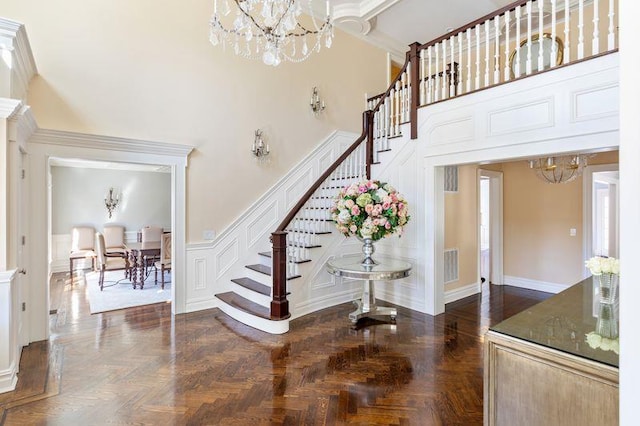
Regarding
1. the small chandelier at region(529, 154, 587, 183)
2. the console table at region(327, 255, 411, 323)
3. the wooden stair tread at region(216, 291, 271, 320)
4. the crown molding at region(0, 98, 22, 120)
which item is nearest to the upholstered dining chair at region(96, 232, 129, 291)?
the wooden stair tread at region(216, 291, 271, 320)

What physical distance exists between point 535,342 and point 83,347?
164 inches

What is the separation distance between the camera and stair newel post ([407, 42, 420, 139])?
460cm

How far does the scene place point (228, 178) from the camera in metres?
5.07

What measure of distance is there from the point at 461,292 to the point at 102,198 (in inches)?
334

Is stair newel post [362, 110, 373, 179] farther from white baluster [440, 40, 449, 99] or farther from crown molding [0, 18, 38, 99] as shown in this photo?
crown molding [0, 18, 38, 99]

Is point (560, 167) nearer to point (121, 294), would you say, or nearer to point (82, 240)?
point (121, 294)

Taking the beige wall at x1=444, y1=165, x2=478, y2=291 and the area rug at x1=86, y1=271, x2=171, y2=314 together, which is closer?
the area rug at x1=86, y1=271, x2=171, y2=314

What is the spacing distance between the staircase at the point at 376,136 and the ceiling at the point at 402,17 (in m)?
1.21

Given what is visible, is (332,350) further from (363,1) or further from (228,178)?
(363,1)

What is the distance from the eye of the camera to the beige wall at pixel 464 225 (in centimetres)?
528

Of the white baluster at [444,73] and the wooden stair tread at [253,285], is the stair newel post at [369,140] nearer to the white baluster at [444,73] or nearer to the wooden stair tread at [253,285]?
the white baluster at [444,73]

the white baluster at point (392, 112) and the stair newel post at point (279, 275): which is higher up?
the white baluster at point (392, 112)

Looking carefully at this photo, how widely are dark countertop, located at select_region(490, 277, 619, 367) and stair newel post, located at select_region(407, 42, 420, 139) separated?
311 centimetres

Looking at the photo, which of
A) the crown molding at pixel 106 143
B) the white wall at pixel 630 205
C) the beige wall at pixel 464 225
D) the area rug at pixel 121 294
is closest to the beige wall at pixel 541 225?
the beige wall at pixel 464 225
